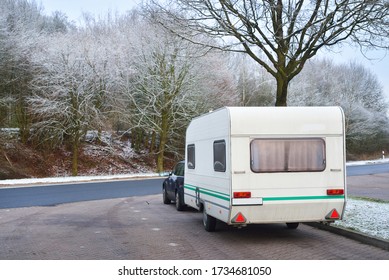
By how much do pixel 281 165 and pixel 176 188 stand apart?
6.73 metres

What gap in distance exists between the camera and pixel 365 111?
176 ft

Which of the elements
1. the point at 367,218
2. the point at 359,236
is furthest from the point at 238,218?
the point at 367,218

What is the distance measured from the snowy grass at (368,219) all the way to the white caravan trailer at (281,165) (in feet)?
2.66

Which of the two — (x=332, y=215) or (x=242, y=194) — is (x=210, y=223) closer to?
(x=242, y=194)

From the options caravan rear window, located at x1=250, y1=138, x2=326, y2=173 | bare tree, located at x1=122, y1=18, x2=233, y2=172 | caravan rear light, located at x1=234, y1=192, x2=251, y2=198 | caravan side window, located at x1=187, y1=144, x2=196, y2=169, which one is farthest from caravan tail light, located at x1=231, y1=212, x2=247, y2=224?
bare tree, located at x1=122, y1=18, x2=233, y2=172

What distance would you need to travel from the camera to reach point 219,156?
31.2 ft

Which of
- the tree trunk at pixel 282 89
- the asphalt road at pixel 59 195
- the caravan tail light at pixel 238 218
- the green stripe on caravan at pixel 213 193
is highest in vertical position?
the tree trunk at pixel 282 89

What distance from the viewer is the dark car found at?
1475 cm

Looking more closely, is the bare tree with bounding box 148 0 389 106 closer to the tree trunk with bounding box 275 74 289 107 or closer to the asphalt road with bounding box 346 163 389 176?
the tree trunk with bounding box 275 74 289 107

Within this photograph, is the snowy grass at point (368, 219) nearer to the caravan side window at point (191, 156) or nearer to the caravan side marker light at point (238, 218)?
the caravan side marker light at point (238, 218)

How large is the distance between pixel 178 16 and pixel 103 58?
21234 mm

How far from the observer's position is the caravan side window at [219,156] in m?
9.20

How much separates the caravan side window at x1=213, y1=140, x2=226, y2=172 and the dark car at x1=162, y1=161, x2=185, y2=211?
16.7ft

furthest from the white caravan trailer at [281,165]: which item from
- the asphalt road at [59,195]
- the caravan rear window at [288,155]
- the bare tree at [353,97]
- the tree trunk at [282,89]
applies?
the bare tree at [353,97]
